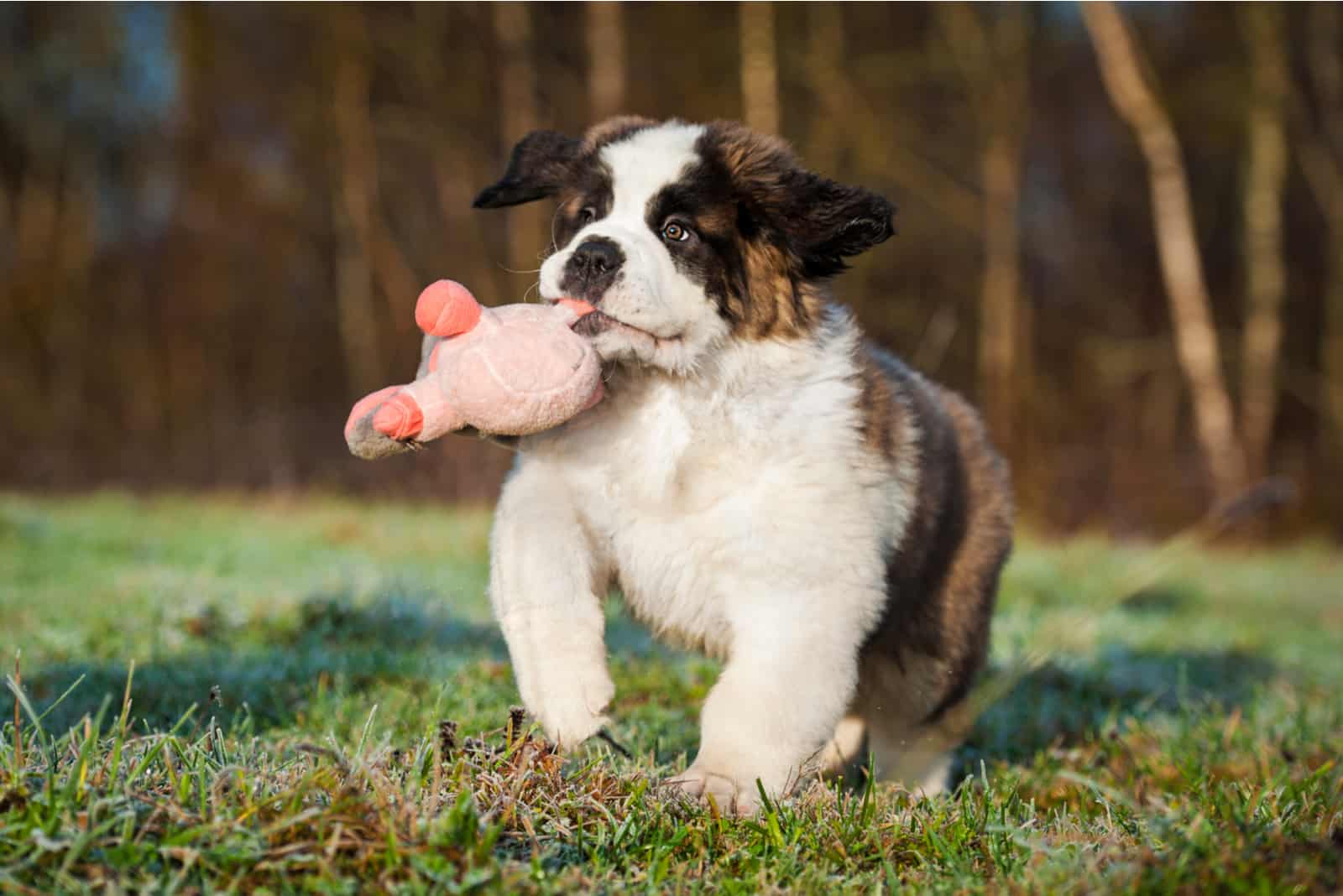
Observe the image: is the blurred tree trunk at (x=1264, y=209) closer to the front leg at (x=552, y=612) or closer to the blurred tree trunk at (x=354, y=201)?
the blurred tree trunk at (x=354, y=201)

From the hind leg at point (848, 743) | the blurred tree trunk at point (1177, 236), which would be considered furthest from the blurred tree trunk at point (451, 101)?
the hind leg at point (848, 743)

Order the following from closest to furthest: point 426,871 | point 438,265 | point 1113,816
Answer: point 426,871 → point 1113,816 → point 438,265

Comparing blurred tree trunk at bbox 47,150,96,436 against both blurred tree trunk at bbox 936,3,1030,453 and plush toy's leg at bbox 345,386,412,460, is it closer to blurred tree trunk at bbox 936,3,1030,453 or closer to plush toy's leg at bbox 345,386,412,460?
blurred tree trunk at bbox 936,3,1030,453

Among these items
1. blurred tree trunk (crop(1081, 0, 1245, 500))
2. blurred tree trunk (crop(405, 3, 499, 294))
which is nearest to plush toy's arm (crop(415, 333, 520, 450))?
blurred tree trunk (crop(1081, 0, 1245, 500))

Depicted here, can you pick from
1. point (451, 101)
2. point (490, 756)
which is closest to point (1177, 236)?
point (451, 101)

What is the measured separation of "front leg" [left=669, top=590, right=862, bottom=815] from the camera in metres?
2.74

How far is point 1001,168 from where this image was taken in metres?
14.2

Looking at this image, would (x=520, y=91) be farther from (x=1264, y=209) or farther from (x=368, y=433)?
(x=368, y=433)

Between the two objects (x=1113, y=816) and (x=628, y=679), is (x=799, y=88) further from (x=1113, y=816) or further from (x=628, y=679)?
(x=1113, y=816)

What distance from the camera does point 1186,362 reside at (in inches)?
530

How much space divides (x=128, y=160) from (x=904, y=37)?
43.2 ft

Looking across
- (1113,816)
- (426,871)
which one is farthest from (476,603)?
(426,871)

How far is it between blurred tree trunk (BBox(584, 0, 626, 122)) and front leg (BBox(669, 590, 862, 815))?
11.4 metres

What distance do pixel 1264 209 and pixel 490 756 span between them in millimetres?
14165
